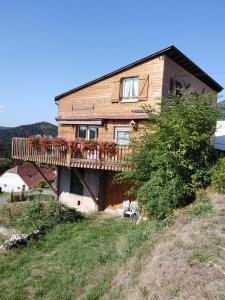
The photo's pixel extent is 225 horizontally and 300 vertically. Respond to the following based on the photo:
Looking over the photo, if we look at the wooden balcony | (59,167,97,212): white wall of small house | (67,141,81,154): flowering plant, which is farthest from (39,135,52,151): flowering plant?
(59,167,97,212): white wall of small house

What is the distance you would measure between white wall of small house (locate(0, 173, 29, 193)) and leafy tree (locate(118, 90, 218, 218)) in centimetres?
6248

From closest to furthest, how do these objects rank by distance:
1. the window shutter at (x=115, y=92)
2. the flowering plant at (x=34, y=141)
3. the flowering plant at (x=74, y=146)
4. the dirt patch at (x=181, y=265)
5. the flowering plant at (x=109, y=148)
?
the dirt patch at (x=181, y=265) → the flowering plant at (x=109, y=148) → the flowering plant at (x=74, y=146) → the window shutter at (x=115, y=92) → the flowering plant at (x=34, y=141)

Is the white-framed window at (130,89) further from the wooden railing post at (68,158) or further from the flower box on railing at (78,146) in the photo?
the wooden railing post at (68,158)

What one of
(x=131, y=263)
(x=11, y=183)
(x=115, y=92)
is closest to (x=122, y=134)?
(x=115, y=92)

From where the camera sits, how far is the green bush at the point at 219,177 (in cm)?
1041

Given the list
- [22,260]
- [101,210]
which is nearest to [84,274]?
→ [22,260]

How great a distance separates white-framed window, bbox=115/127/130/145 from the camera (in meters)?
17.3

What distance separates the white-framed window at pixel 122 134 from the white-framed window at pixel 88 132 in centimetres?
158

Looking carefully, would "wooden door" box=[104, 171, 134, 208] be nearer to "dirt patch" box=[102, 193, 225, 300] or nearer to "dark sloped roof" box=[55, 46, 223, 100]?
"dark sloped roof" box=[55, 46, 223, 100]

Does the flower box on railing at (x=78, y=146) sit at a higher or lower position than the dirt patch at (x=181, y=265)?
higher

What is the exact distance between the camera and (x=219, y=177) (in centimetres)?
1050

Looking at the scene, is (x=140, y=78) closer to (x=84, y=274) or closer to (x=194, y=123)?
(x=194, y=123)

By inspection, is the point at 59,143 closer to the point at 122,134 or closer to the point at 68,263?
the point at 122,134

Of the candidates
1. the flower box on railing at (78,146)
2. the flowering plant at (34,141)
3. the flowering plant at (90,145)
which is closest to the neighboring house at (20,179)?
the flowering plant at (34,141)
